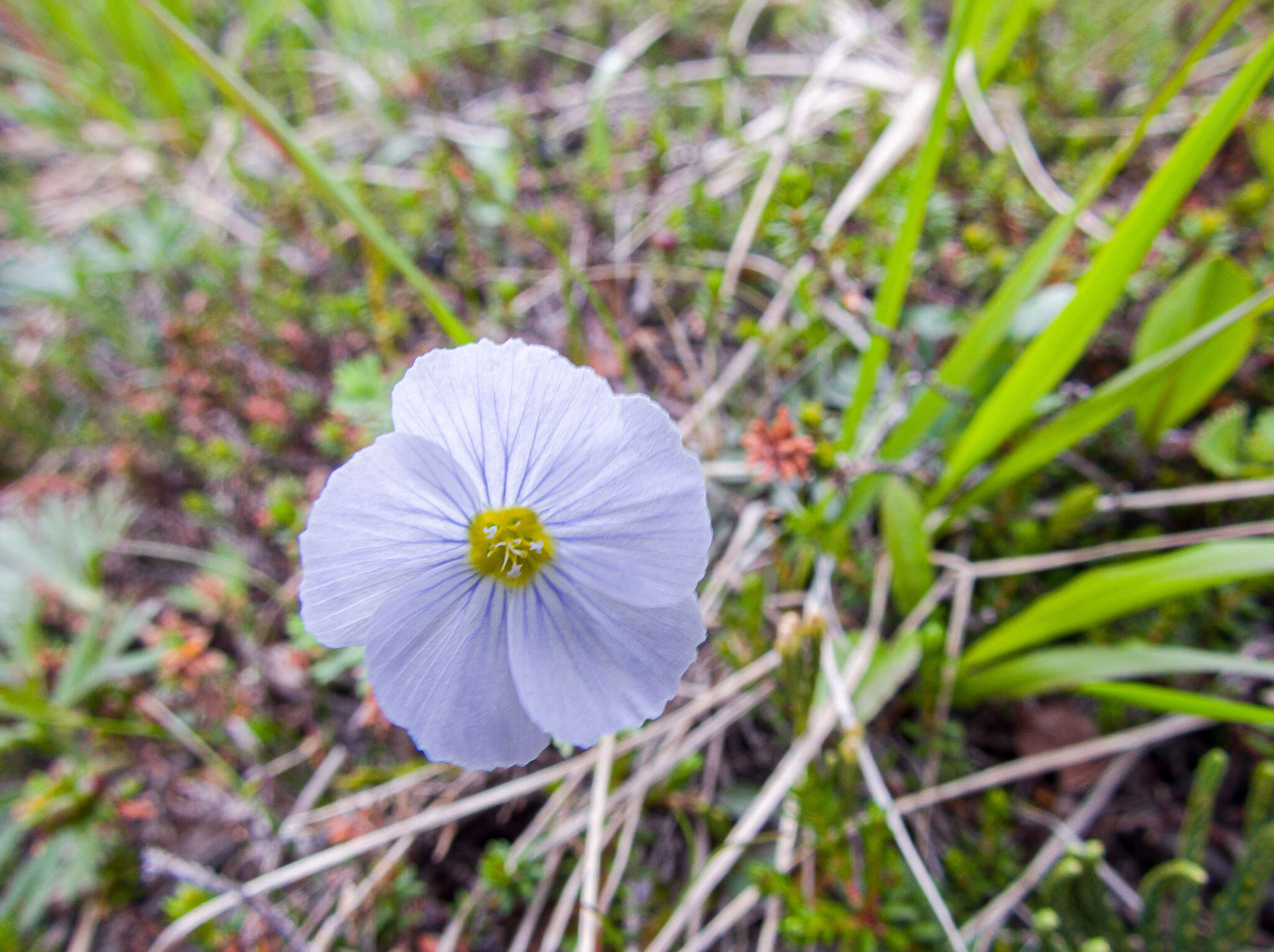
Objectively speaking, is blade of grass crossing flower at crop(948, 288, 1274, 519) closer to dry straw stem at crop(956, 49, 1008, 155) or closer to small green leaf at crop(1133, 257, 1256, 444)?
small green leaf at crop(1133, 257, 1256, 444)

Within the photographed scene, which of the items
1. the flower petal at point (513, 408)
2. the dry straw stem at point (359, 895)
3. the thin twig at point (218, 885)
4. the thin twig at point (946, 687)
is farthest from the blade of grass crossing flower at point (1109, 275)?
the thin twig at point (218, 885)

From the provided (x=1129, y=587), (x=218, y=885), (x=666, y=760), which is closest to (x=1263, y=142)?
(x=1129, y=587)

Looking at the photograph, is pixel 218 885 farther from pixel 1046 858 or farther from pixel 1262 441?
pixel 1262 441

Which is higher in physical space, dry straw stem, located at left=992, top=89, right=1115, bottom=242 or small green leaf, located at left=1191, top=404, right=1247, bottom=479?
dry straw stem, located at left=992, top=89, right=1115, bottom=242

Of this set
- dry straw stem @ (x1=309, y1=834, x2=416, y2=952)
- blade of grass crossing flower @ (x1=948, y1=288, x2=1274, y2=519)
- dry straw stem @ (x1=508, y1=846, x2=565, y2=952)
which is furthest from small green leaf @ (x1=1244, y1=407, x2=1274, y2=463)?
dry straw stem @ (x1=309, y1=834, x2=416, y2=952)

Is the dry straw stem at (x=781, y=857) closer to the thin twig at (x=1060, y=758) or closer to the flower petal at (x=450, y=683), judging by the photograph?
the thin twig at (x=1060, y=758)

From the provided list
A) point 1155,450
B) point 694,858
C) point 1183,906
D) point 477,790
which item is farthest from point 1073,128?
point 477,790
